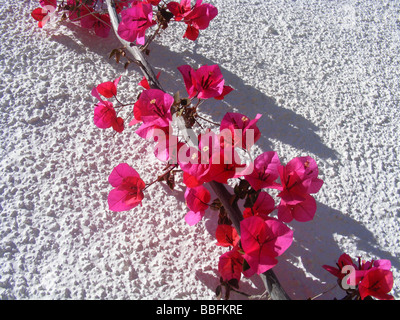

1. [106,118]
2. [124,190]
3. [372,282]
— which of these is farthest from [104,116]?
[372,282]

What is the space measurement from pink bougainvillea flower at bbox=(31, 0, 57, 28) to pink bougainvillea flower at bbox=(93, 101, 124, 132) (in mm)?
239

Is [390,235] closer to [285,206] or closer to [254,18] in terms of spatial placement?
[285,206]

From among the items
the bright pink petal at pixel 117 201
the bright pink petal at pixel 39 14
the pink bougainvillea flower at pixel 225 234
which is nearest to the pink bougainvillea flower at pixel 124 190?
the bright pink petal at pixel 117 201

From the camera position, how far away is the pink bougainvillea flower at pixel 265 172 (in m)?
0.43

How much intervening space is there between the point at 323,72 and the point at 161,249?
459 mm

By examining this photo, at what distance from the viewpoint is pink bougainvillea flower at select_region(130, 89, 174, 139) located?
46 centimetres

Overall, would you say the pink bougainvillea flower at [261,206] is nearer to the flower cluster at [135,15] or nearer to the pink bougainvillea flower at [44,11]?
the flower cluster at [135,15]

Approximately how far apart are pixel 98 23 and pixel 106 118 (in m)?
0.23

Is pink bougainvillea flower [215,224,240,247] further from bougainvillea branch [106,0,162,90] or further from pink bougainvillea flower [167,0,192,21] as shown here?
pink bougainvillea flower [167,0,192,21]

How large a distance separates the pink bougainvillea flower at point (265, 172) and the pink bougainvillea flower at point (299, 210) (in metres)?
0.03
